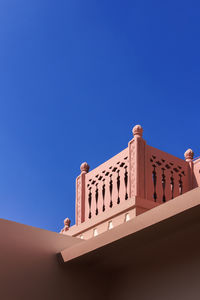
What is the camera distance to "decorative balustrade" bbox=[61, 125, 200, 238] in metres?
5.76

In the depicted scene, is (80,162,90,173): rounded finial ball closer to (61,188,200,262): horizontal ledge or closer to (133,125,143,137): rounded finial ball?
(133,125,143,137): rounded finial ball

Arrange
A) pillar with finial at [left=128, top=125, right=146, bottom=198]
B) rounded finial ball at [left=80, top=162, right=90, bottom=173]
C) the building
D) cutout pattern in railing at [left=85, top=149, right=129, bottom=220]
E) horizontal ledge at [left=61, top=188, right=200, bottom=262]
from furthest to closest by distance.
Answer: rounded finial ball at [left=80, top=162, right=90, bottom=173] < cutout pattern in railing at [left=85, top=149, right=129, bottom=220] < pillar with finial at [left=128, top=125, right=146, bottom=198] < the building < horizontal ledge at [left=61, top=188, right=200, bottom=262]

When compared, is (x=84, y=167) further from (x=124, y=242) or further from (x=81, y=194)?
(x=124, y=242)

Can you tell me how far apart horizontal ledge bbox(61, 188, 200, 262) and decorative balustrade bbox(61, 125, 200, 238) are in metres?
0.98

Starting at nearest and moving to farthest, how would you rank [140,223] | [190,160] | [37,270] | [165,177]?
[140,223], [37,270], [165,177], [190,160]

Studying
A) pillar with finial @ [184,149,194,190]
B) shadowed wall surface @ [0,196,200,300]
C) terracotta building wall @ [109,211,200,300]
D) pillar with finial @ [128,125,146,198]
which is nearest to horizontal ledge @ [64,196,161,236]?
pillar with finial @ [128,125,146,198]

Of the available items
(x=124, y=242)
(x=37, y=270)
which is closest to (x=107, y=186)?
(x=37, y=270)

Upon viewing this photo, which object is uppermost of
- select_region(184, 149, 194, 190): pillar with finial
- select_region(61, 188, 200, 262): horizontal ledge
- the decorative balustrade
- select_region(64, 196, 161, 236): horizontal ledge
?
select_region(184, 149, 194, 190): pillar with finial

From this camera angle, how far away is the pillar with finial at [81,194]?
6.57 m

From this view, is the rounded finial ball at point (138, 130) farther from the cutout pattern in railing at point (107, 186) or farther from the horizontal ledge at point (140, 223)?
the horizontal ledge at point (140, 223)

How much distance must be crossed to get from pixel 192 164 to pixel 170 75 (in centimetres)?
230

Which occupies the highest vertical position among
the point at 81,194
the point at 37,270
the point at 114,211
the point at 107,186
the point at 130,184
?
the point at 81,194

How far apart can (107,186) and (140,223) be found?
7.22 feet

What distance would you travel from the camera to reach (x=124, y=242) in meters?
4.45
